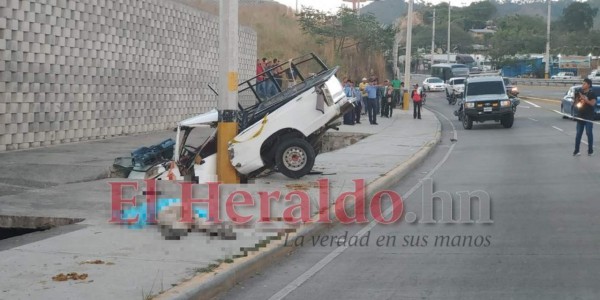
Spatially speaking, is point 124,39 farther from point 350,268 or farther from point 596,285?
point 596,285

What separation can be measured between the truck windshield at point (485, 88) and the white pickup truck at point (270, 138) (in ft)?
68.3

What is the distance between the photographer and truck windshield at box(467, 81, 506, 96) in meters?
35.5

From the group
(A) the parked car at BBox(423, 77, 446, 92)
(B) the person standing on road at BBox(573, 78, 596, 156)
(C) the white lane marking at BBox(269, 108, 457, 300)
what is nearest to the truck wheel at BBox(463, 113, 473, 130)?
(B) the person standing on road at BBox(573, 78, 596, 156)

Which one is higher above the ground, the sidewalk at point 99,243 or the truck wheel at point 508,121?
the truck wheel at point 508,121

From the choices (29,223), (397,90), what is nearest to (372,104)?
(397,90)

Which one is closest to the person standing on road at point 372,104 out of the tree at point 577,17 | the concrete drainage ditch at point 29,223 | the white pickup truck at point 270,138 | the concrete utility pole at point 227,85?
the white pickup truck at point 270,138

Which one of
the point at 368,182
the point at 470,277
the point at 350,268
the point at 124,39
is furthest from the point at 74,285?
the point at 124,39

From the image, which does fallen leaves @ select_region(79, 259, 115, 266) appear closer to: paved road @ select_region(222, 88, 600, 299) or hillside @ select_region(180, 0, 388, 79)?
paved road @ select_region(222, 88, 600, 299)

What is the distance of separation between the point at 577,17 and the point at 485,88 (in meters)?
127

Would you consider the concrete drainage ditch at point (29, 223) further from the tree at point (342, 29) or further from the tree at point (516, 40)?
the tree at point (516, 40)

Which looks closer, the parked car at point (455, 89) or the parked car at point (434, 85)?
the parked car at point (455, 89)

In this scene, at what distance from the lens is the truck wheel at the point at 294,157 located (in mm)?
15258

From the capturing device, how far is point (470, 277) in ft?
27.8

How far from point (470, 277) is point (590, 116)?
13276mm
